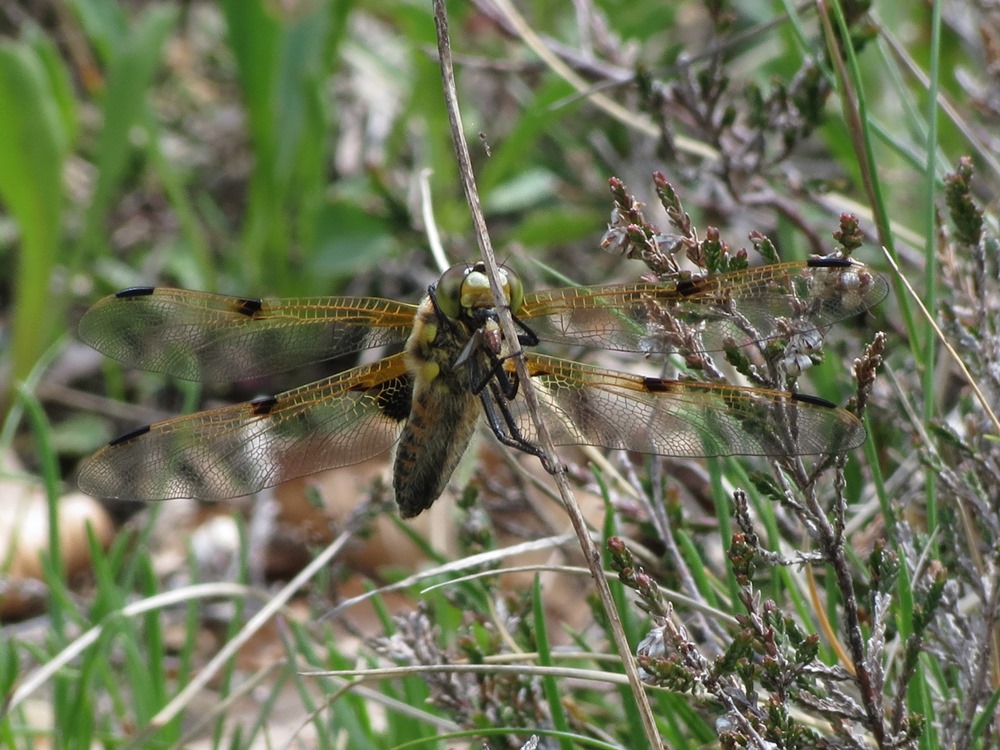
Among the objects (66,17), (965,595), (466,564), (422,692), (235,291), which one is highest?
(66,17)

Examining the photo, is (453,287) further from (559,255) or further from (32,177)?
(559,255)

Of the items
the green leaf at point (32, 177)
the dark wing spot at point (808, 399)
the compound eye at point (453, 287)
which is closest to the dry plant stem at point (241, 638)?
the compound eye at point (453, 287)

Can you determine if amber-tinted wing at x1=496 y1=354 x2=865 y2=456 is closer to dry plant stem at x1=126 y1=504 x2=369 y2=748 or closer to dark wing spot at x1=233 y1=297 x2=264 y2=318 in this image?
dry plant stem at x1=126 y1=504 x2=369 y2=748

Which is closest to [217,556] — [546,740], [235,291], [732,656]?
[235,291]

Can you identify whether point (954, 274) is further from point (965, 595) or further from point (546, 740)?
point (546, 740)

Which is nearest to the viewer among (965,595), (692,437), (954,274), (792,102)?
(692,437)

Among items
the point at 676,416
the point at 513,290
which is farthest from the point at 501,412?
the point at 676,416
